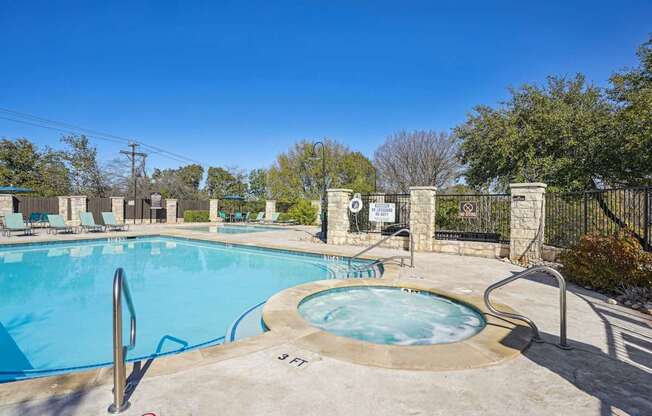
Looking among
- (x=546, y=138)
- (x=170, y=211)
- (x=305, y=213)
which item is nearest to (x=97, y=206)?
(x=170, y=211)

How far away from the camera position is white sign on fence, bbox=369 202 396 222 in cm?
1127

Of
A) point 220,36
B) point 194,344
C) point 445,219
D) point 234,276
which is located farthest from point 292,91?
point 194,344

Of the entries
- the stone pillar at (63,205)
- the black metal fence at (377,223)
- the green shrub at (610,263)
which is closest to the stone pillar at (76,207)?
the stone pillar at (63,205)

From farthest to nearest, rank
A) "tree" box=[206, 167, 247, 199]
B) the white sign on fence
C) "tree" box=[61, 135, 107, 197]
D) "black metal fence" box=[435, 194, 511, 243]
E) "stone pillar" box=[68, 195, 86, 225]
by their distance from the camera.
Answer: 1. "tree" box=[206, 167, 247, 199]
2. "tree" box=[61, 135, 107, 197]
3. "stone pillar" box=[68, 195, 86, 225]
4. the white sign on fence
5. "black metal fence" box=[435, 194, 511, 243]

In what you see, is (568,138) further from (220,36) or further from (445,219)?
(220,36)

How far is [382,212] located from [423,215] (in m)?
1.58

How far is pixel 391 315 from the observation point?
17.2ft

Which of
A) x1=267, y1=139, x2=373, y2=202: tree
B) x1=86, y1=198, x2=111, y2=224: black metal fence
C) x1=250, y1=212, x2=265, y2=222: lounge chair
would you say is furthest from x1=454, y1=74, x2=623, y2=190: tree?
x1=86, y1=198, x2=111, y2=224: black metal fence

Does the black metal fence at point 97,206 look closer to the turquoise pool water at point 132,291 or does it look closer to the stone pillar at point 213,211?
the stone pillar at point 213,211

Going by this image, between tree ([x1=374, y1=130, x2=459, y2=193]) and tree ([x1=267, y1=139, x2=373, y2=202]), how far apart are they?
3733 mm

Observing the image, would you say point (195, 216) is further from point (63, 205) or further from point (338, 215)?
point (338, 215)

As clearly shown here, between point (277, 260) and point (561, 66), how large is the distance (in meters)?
16.0

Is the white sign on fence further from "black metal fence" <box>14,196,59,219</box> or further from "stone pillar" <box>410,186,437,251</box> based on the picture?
"black metal fence" <box>14,196,59,219</box>

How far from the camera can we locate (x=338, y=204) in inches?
472
